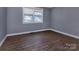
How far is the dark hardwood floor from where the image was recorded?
1.33 meters

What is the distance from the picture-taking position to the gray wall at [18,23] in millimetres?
1292

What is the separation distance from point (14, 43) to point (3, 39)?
15 centimetres

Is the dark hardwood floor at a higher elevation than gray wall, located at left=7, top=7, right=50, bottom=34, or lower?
lower

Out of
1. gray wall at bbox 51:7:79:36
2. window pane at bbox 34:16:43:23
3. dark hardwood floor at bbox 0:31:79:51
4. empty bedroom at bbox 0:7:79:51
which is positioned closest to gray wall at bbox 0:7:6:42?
empty bedroom at bbox 0:7:79:51

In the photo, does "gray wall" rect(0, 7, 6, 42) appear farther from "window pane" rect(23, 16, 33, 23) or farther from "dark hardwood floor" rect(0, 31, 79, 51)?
"window pane" rect(23, 16, 33, 23)

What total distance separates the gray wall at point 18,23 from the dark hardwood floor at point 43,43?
0.27 feet

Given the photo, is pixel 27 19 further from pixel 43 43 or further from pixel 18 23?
pixel 43 43

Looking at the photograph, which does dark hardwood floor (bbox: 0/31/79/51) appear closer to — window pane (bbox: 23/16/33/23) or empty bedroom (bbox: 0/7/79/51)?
empty bedroom (bbox: 0/7/79/51)

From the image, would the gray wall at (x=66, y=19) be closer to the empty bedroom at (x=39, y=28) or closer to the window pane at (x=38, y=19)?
the empty bedroom at (x=39, y=28)

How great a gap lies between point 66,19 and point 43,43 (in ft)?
1.49

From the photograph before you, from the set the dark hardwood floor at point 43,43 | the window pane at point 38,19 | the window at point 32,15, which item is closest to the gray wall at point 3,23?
the dark hardwood floor at point 43,43

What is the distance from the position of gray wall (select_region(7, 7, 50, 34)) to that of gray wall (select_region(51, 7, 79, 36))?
0.31ft

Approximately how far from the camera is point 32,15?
52.1 inches
